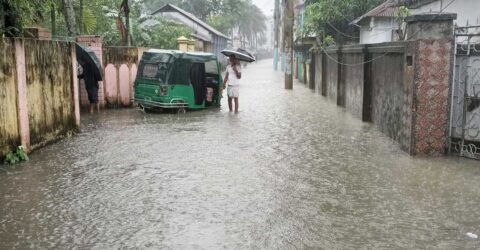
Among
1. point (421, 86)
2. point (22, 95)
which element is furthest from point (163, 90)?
point (421, 86)

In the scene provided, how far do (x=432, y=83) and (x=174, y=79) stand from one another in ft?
25.4

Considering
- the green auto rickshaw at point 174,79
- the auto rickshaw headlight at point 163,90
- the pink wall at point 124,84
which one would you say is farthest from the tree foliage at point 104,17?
the auto rickshaw headlight at point 163,90

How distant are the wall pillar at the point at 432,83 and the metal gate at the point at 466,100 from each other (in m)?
0.15

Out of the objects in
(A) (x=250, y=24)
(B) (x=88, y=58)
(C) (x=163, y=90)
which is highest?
(A) (x=250, y=24)

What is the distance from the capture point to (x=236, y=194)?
21.8ft

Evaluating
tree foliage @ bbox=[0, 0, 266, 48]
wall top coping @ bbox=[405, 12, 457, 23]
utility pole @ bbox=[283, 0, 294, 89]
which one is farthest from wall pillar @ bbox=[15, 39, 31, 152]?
utility pole @ bbox=[283, 0, 294, 89]

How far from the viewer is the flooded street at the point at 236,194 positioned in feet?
16.9

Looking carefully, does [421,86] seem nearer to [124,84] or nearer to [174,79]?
[174,79]

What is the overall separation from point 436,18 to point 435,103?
4.43 ft

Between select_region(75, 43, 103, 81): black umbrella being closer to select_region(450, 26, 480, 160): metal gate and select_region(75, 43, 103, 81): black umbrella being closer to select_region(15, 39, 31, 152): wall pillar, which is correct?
select_region(15, 39, 31, 152): wall pillar

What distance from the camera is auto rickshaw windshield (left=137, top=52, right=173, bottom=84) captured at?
14.5 meters

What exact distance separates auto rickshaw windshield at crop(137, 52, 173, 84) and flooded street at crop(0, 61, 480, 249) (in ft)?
11.8

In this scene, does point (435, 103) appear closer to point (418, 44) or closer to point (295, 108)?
point (418, 44)

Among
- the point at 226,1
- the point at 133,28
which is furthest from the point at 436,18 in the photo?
the point at 226,1
